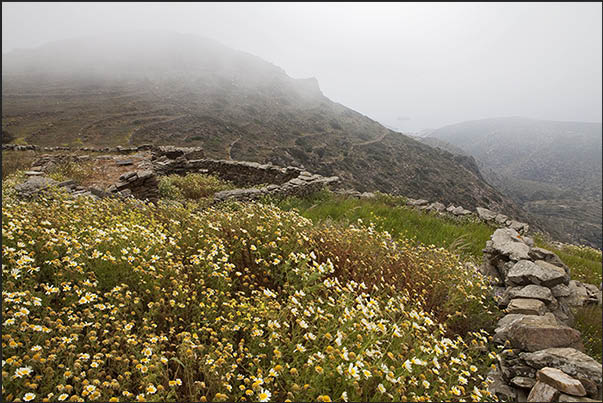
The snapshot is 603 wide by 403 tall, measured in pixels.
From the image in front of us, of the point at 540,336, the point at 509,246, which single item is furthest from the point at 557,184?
the point at 540,336

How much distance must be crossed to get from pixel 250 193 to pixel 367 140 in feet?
186

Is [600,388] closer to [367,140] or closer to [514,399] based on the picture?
[514,399]

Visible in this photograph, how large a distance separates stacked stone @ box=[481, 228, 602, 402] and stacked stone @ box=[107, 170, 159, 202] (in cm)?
988

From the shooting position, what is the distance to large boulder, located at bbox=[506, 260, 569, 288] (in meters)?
4.26

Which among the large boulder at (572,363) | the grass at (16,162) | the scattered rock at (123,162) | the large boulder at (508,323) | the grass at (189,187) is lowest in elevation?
the grass at (16,162)

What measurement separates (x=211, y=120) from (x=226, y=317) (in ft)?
152

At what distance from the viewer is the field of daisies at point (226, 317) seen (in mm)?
2018

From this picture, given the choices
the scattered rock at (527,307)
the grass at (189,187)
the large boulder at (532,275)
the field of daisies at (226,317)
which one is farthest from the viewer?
the grass at (189,187)

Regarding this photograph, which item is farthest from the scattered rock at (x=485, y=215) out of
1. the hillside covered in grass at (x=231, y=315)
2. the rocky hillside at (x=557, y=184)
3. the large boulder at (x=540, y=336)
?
the rocky hillside at (x=557, y=184)

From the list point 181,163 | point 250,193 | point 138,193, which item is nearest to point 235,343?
point 250,193

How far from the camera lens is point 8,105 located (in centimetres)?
4441

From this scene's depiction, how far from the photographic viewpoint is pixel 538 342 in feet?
9.90

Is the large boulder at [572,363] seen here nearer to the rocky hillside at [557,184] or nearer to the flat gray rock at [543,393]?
the flat gray rock at [543,393]

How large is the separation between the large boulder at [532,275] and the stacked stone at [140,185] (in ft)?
32.3
